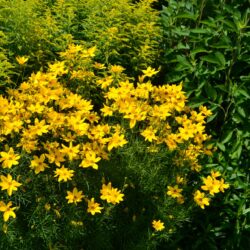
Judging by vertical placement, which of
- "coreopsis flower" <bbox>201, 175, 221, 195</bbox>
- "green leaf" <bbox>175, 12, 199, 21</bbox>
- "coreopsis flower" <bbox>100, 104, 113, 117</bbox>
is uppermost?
"green leaf" <bbox>175, 12, 199, 21</bbox>

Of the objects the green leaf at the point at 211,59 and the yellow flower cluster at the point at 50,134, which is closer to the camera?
the yellow flower cluster at the point at 50,134

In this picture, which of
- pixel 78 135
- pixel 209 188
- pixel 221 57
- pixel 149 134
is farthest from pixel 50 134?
pixel 221 57

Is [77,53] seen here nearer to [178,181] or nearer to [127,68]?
[127,68]

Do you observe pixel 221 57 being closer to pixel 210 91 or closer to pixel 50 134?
pixel 210 91

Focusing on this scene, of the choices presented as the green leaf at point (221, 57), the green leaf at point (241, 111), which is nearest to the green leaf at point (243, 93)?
the green leaf at point (241, 111)

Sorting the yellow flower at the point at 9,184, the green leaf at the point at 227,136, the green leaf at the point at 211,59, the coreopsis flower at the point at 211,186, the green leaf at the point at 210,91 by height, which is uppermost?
the green leaf at the point at 211,59

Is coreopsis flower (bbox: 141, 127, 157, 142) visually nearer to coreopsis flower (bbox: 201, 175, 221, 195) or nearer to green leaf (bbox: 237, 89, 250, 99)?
coreopsis flower (bbox: 201, 175, 221, 195)

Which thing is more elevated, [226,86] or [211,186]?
[226,86]

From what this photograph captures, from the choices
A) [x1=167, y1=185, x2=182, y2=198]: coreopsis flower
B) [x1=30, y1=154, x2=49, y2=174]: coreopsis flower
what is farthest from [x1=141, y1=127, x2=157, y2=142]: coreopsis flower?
[x1=30, y1=154, x2=49, y2=174]: coreopsis flower

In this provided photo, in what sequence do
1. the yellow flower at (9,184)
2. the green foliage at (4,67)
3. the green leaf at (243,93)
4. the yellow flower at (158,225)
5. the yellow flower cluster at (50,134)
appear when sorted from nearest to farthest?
the yellow flower at (9,184) < the yellow flower cluster at (50,134) < the yellow flower at (158,225) < the green foliage at (4,67) < the green leaf at (243,93)

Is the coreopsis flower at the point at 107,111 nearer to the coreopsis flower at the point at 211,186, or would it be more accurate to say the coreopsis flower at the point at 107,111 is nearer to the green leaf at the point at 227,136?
the coreopsis flower at the point at 211,186

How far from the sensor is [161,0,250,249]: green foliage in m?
3.29

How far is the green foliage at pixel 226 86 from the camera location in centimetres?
329

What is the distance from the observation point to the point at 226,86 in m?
3.37
